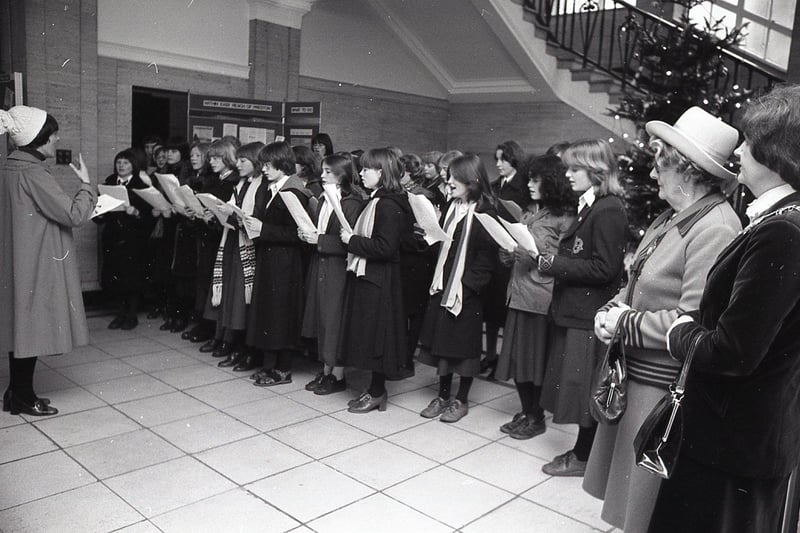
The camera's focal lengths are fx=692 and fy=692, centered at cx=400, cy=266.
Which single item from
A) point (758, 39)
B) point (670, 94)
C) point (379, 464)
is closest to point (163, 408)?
point (379, 464)

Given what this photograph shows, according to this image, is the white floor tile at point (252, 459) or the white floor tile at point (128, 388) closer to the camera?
the white floor tile at point (252, 459)

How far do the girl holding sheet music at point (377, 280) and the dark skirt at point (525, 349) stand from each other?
736mm

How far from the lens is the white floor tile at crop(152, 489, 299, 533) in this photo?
3043 millimetres

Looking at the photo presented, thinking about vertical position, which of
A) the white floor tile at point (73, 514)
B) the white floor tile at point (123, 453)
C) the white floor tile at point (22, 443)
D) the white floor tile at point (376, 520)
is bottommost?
the white floor tile at point (22, 443)

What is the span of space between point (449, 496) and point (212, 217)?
3318 millimetres

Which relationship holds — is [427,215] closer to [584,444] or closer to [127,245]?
[584,444]

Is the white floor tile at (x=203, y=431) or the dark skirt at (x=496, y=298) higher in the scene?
the dark skirt at (x=496, y=298)

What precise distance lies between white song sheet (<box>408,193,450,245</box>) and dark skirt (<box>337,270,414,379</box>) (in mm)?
400

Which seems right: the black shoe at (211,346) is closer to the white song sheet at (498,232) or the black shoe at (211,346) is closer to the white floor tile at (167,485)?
the white floor tile at (167,485)

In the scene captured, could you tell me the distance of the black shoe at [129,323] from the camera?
6.66 m

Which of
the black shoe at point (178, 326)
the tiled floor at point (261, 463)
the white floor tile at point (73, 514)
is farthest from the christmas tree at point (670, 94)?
the white floor tile at point (73, 514)

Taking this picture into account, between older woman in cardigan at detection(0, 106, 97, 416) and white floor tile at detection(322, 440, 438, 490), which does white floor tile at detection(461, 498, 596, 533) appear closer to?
white floor tile at detection(322, 440, 438, 490)

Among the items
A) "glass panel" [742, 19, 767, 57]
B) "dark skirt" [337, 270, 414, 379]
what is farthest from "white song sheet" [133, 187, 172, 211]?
"glass panel" [742, 19, 767, 57]

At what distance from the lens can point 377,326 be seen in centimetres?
448
